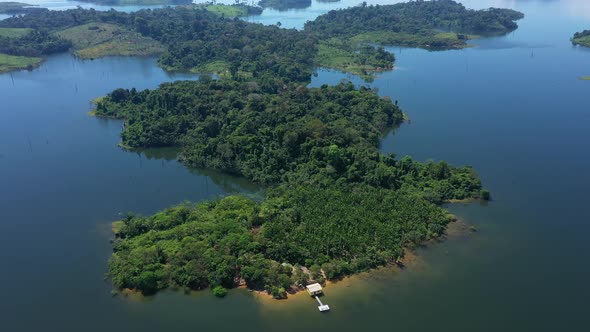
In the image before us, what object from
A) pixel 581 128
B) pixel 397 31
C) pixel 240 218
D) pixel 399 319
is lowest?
pixel 399 319

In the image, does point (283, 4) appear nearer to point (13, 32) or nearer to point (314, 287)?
point (13, 32)

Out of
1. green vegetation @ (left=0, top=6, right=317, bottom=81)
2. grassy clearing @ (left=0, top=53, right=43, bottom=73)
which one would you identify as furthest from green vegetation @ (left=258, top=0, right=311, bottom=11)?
grassy clearing @ (left=0, top=53, right=43, bottom=73)

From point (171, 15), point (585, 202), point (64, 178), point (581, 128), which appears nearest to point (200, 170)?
point (64, 178)

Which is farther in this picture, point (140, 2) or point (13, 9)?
point (140, 2)

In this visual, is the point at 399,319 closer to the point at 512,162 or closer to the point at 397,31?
the point at 512,162

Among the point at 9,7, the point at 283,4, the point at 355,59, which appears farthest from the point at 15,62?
the point at 283,4
